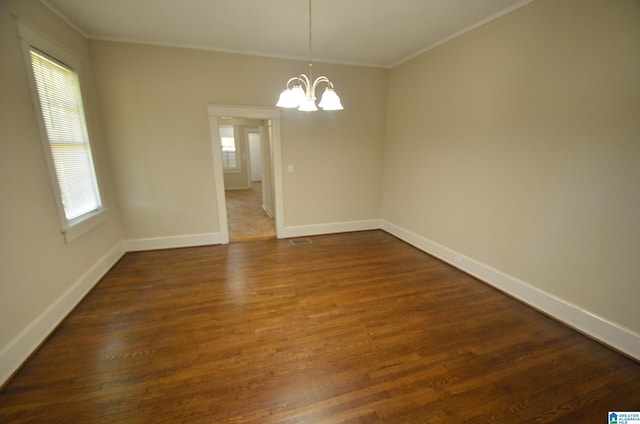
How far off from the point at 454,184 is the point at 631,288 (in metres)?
1.81

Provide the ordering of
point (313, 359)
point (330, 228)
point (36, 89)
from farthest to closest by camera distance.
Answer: point (330, 228) < point (36, 89) < point (313, 359)

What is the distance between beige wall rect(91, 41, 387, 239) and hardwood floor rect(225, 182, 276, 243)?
0.58 m

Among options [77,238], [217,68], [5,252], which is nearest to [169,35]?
[217,68]

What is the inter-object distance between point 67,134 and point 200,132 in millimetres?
1450

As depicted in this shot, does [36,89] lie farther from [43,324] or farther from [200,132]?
[43,324]

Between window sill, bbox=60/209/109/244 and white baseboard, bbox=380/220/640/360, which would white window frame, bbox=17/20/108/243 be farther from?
white baseboard, bbox=380/220/640/360

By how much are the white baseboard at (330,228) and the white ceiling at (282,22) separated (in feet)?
9.05

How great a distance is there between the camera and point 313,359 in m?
1.92

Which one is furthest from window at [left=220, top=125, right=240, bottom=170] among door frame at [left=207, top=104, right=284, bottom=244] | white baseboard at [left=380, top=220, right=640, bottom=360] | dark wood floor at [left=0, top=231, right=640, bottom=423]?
white baseboard at [left=380, top=220, right=640, bottom=360]

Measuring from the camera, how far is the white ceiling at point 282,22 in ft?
8.15

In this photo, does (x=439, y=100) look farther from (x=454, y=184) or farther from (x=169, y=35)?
(x=169, y=35)

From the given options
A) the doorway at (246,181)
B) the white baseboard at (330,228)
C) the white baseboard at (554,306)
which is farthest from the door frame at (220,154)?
the white baseboard at (554,306)

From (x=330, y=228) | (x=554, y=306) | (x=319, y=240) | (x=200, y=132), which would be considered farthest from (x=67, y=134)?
(x=554, y=306)

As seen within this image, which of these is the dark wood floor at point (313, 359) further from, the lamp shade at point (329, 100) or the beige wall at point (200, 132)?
the lamp shade at point (329, 100)
